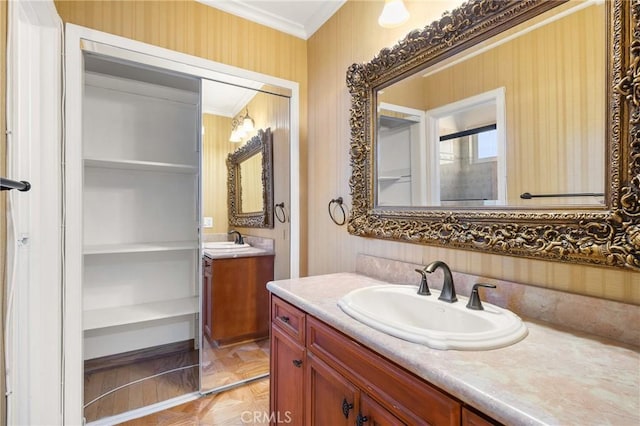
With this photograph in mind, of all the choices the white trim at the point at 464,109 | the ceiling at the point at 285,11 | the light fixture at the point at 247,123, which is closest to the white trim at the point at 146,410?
the light fixture at the point at 247,123

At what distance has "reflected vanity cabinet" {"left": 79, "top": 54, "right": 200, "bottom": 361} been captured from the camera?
2080 millimetres

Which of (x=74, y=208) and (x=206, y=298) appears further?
(x=206, y=298)

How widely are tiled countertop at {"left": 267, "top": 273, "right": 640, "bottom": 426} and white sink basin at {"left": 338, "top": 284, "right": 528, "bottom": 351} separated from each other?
2 cm

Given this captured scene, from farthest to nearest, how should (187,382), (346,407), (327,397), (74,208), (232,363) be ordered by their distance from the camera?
(232,363) → (187,382) → (74,208) → (327,397) → (346,407)

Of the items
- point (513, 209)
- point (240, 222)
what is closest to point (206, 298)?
point (240, 222)

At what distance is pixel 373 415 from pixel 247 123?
1.89 metres

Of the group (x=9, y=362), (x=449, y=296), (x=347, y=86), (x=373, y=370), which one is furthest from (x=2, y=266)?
Answer: (x=347, y=86)

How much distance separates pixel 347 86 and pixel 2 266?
176 centimetres

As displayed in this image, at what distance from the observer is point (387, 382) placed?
850mm

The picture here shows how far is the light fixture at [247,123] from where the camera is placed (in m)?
2.13

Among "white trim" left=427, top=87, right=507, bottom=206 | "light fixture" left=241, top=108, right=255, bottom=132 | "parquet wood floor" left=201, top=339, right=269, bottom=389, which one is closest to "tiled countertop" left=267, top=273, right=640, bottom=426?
"white trim" left=427, top=87, right=507, bottom=206

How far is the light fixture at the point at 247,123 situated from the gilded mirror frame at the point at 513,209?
799 millimetres

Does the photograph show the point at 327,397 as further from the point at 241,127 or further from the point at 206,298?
the point at 241,127

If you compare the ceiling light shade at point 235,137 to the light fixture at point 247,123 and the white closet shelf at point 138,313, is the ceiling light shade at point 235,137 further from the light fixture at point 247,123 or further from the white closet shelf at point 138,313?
the white closet shelf at point 138,313
